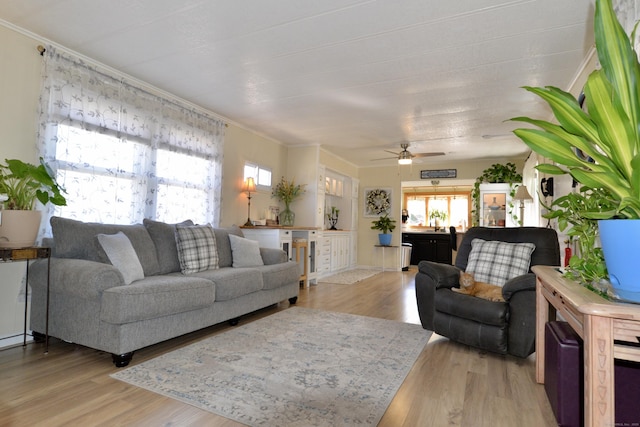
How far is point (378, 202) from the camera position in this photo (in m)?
8.17

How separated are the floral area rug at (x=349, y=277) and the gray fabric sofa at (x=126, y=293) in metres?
2.76

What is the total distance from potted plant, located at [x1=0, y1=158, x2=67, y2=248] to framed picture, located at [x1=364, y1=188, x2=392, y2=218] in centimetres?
655

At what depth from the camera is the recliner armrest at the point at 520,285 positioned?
2.44 metres

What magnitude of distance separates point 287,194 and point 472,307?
12.7 ft

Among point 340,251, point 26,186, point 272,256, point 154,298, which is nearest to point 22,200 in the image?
point 26,186

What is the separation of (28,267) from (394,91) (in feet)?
12.1

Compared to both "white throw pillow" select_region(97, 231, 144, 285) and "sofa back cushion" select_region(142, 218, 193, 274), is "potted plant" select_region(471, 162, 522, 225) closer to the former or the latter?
"sofa back cushion" select_region(142, 218, 193, 274)

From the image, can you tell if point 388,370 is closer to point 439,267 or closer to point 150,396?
point 439,267

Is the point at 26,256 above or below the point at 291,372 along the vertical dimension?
above

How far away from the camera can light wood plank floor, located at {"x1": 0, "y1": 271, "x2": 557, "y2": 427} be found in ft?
5.49

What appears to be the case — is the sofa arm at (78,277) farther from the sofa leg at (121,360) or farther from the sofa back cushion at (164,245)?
the sofa back cushion at (164,245)

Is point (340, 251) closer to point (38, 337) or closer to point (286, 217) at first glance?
point (286, 217)

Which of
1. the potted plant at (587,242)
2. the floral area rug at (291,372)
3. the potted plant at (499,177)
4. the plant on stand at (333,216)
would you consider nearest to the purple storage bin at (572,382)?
the potted plant at (587,242)

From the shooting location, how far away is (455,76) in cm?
330
